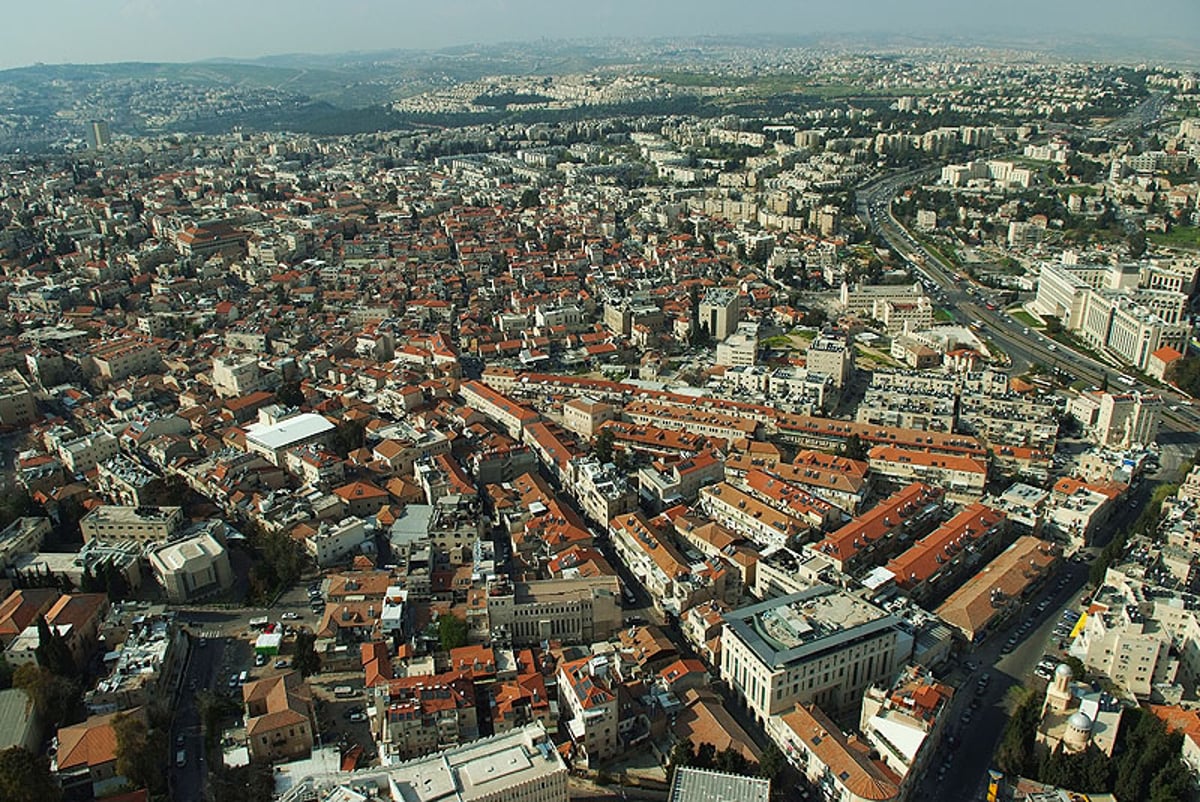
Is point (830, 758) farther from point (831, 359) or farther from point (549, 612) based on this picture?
point (831, 359)

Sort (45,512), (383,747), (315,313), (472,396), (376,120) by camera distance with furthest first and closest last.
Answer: (376,120), (315,313), (472,396), (45,512), (383,747)

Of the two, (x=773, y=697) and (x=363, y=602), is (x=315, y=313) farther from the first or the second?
(x=773, y=697)

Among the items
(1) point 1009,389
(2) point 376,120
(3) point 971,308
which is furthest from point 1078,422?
(2) point 376,120

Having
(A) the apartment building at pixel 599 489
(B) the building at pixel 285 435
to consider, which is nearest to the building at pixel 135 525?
(B) the building at pixel 285 435

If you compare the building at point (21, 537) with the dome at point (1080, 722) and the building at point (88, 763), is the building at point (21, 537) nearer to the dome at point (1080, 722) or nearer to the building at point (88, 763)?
the building at point (88, 763)

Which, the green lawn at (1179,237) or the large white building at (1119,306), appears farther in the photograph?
the green lawn at (1179,237)

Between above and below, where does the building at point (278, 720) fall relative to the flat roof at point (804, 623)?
below

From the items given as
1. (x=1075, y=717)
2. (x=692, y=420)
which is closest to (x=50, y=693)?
(x=692, y=420)
